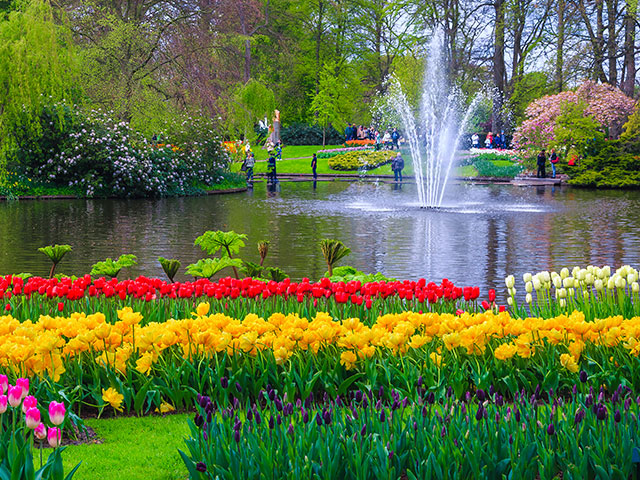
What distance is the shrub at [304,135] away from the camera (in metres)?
63.7

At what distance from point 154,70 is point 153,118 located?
10.3 ft

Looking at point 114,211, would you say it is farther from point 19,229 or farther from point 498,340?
point 498,340

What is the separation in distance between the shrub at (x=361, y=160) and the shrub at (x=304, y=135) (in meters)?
15.9

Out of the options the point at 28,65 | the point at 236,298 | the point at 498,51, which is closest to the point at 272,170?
the point at 28,65

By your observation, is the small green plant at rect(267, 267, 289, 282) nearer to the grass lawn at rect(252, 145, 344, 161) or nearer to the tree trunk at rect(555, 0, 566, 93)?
the tree trunk at rect(555, 0, 566, 93)

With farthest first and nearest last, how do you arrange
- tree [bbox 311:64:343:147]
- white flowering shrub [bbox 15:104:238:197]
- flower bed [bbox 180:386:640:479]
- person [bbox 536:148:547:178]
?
tree [bbox 311:64:343:147] → person [bbox 536:148:547:178] → white flowering shrub [bbox 15:104:238:197] → flower bed [bbox 180:386:640:479]

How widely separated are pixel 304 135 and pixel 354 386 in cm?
5943

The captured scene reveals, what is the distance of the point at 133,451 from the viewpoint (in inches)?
171

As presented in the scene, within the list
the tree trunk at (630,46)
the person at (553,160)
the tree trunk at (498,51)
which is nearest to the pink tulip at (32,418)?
the person at (553,160)

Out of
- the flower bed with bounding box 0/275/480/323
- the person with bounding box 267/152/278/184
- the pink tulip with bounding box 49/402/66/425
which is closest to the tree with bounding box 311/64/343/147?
the person with bounding box 267/152/278/184

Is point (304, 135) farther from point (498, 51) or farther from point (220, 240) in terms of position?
point (220, 240)

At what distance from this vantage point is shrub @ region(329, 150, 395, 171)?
4622 cm

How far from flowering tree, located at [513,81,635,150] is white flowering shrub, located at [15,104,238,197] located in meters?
18.7

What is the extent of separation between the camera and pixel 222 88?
108 feet
